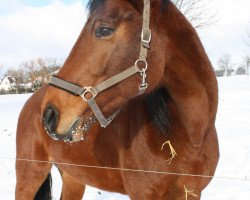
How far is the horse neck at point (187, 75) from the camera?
240 centimetres

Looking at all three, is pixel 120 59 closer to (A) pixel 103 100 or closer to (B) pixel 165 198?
(A) pixel 103 100

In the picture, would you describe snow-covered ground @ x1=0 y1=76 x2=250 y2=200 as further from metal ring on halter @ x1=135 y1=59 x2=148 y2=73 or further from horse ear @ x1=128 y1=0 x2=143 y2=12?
horse ear @ x1=128 y1=0 x2=143 y2=12

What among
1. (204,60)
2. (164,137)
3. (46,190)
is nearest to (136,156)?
(164,137)

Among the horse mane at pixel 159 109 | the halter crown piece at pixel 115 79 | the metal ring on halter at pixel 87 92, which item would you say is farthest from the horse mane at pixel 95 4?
the horse mane at pixel 159 109

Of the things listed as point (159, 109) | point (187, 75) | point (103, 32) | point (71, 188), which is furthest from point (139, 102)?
point (71, 188)

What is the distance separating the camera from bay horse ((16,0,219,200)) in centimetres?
210

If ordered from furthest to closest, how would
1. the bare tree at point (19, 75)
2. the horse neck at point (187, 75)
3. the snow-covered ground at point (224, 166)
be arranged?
1. the bare tree at point (19, 75)
2. the snow-covered ground at point (224, 166)
3. the horse neck at point (187, 75)

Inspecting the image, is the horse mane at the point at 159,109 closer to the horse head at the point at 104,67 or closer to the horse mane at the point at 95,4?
the horse head at the point at 104,67

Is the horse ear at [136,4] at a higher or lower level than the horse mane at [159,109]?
higher

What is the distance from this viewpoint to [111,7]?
212 centimetres

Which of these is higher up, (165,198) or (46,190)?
(165,198)

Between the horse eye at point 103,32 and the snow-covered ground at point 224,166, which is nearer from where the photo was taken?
the horse eye at point 103,32

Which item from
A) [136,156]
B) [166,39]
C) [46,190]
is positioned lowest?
[46,190]

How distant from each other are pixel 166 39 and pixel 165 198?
117 cm
